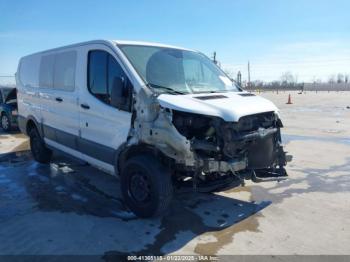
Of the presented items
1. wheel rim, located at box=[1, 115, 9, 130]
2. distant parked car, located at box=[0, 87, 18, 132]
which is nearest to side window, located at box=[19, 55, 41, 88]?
distant parked car, located at box=[0, 87, 18, 132]

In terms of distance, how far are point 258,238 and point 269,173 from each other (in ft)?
3.59

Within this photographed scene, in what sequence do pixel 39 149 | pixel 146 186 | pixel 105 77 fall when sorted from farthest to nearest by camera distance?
pixel 39 149 < pixel 105 77 < pixel 146 186

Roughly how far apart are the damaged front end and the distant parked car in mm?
10381

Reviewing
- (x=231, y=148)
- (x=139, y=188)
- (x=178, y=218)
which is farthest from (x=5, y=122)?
(x=231, y=148)

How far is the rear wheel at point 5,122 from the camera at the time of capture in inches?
533

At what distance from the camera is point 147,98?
4734 mm

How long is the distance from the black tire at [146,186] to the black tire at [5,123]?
386 inches

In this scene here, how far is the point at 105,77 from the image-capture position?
18.1ft

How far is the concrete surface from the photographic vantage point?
4.26 meters

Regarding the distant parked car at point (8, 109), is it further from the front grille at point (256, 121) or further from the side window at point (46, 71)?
the front grille at point (256, 121)

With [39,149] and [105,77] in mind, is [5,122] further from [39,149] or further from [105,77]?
[105,77]

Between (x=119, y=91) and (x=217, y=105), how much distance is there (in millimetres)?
1307

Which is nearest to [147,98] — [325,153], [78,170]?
[78,170]

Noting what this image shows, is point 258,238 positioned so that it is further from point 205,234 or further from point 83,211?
point 83,211
